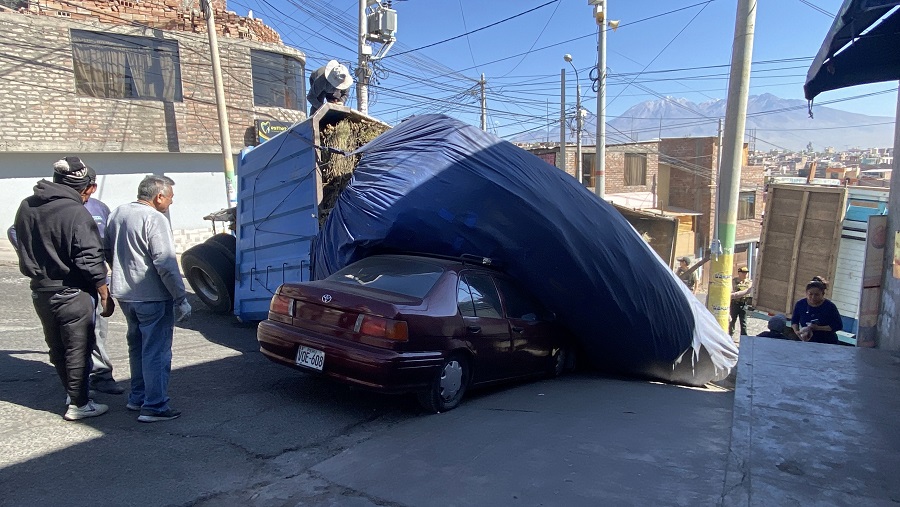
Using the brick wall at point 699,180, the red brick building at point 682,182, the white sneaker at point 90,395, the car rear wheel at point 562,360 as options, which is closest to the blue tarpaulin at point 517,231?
the car rear wheel at point 562,360

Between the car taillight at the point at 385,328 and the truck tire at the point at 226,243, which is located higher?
the truck tire at the point at 226,243

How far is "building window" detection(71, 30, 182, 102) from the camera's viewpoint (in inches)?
621

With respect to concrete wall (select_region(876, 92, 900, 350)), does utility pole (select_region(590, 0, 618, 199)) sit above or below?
above

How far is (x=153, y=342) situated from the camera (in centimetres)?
419

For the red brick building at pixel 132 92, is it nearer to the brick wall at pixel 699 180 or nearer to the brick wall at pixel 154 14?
the brick wall at pixel 154 14

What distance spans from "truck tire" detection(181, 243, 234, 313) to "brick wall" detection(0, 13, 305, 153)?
32.6ft

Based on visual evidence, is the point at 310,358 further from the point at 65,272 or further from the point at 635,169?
the point at 635,169

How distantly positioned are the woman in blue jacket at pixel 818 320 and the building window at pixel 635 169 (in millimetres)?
30781

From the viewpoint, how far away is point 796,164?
279 feet

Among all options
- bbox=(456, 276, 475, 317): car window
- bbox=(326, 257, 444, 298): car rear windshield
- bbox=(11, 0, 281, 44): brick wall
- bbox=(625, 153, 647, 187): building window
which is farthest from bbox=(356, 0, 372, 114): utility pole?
bbox=(625, 153, 647, 187): building window

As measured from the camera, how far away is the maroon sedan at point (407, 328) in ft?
14.6

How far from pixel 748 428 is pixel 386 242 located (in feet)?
12.1

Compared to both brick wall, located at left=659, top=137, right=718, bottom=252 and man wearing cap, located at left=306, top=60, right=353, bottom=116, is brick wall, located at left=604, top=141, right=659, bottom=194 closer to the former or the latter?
brick wall, located at left=659, top=137, right=718, bottom=252

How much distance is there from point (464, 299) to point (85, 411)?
2.87 metres
